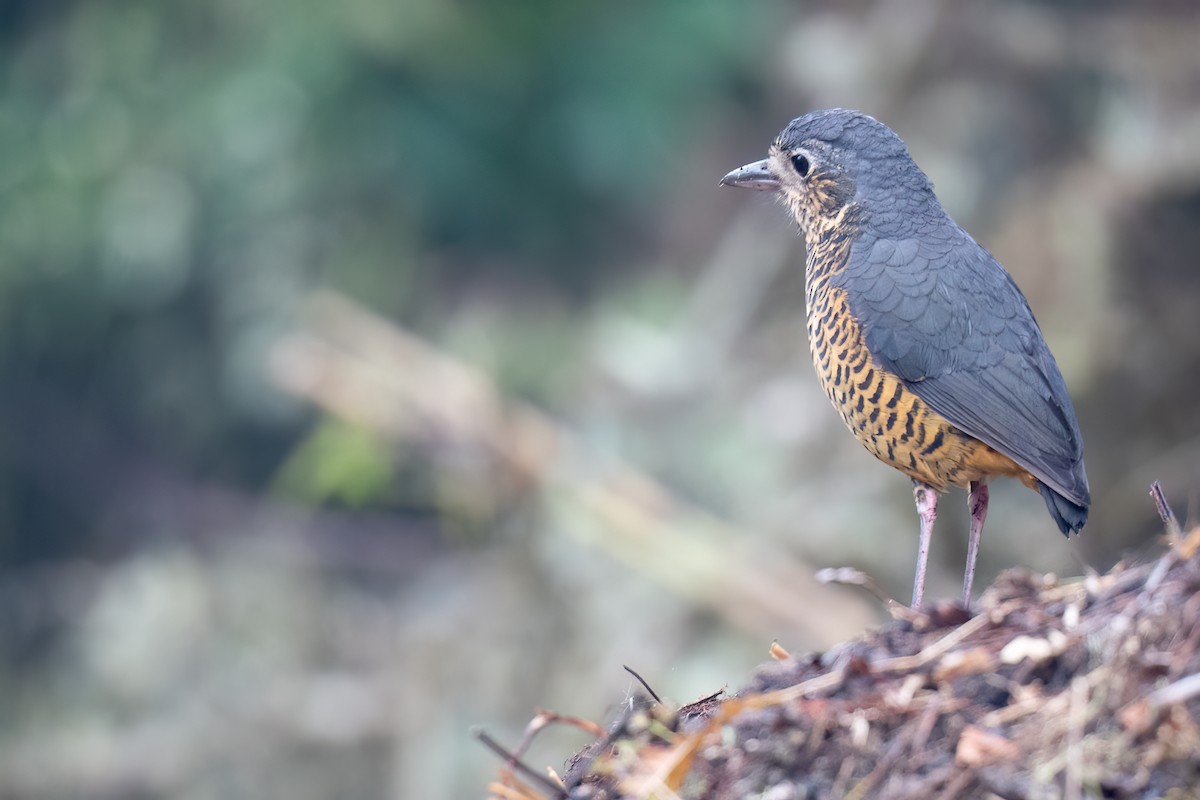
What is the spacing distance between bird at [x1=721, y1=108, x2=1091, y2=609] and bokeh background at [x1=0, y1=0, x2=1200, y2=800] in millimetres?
3215

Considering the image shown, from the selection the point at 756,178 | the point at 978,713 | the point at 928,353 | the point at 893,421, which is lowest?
the point at 978,713

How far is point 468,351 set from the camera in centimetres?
959

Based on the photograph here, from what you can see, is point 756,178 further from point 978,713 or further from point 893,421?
point 978,713

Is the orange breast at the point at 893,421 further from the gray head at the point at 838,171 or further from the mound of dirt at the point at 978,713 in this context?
the mound of dirt at the point at 978,713

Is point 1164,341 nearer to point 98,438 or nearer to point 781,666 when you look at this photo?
point 781,666

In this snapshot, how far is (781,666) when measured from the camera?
2715 mm

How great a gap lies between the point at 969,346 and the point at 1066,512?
55cm

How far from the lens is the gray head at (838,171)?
4.44 meters

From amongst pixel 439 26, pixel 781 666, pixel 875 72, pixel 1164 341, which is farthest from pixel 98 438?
pixel 781 666

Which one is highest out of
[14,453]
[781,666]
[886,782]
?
[14,453]

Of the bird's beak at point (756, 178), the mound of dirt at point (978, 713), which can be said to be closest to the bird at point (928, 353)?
the bird's beak at point (756, 178)

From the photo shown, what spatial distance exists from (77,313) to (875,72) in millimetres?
5720

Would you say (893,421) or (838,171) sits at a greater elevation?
(838,171)

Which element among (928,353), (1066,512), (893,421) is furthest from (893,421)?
(1066,512)
